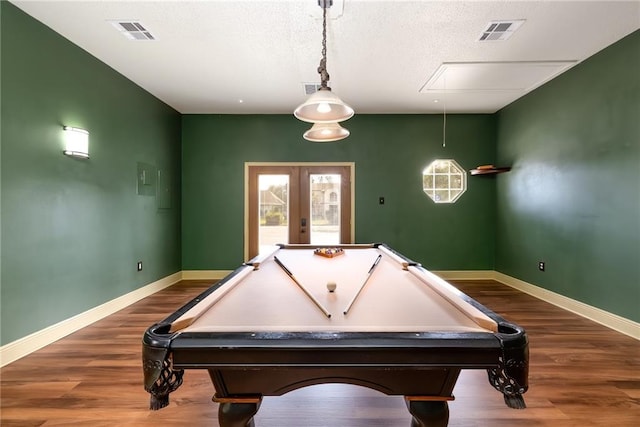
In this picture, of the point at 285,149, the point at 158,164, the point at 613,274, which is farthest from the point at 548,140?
the point at 158,164

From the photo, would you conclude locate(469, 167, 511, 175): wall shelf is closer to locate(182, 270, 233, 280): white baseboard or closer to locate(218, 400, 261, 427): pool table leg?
locate(182, 270, 233, 280): white baseboard

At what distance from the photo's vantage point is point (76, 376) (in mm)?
2246

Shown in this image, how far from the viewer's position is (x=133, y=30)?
287 centimetres

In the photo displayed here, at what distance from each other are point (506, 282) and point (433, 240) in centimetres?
129

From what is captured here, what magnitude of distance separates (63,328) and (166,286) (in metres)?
1.90

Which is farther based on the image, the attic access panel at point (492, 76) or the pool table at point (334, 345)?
the attic access panel at point (492, 76)

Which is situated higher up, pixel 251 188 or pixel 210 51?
pixel 210 51

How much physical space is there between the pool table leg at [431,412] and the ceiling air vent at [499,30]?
3.06 metres

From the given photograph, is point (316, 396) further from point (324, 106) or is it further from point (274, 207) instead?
point (274, 207)

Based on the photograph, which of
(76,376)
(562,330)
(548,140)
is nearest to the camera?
(76,376)

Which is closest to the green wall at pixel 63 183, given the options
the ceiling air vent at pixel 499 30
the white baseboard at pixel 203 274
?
the white baseboard at pixel 203 274

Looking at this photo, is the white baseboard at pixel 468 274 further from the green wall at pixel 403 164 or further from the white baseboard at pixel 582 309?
the white baseboard at pixel 582 309

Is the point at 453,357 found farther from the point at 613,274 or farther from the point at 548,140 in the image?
the point at 548,140

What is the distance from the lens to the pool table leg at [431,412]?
1.18m
